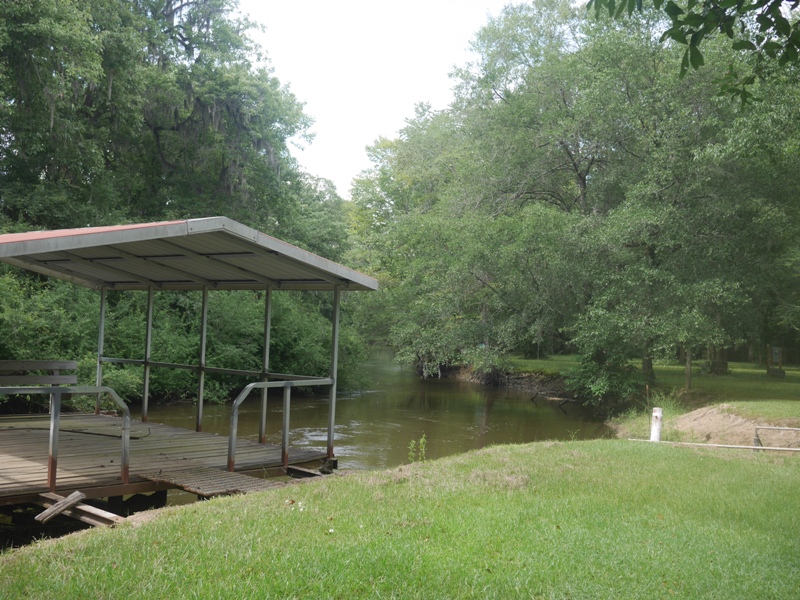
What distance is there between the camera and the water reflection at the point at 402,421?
645 inches

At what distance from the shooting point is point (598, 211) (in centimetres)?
2691

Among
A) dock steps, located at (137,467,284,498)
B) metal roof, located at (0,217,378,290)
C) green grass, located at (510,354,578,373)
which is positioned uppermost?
metal roof, located at (0,217,378,290)

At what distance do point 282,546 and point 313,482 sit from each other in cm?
293

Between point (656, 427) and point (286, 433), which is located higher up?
point (286, 433)

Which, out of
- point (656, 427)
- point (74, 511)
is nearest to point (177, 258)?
point (74, 511)

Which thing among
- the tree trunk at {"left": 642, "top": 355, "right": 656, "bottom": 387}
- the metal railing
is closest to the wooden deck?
the metal railing

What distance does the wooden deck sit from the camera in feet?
24.5

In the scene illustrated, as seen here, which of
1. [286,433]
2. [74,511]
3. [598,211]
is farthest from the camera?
[598,211]

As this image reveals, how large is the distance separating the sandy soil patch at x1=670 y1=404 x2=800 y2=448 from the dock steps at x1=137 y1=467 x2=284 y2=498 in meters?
12.2

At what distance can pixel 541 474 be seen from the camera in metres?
9.44

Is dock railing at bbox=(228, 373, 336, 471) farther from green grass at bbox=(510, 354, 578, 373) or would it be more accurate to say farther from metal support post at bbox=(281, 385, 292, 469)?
green grass at bbox=(510, 354, 578, 373)

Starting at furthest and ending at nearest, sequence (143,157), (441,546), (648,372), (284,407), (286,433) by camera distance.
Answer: (143,157), (648,372), (286,433), (284,407), (441,546)

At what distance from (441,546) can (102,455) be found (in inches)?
210

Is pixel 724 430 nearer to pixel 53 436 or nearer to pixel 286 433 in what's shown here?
pixel 286 433
